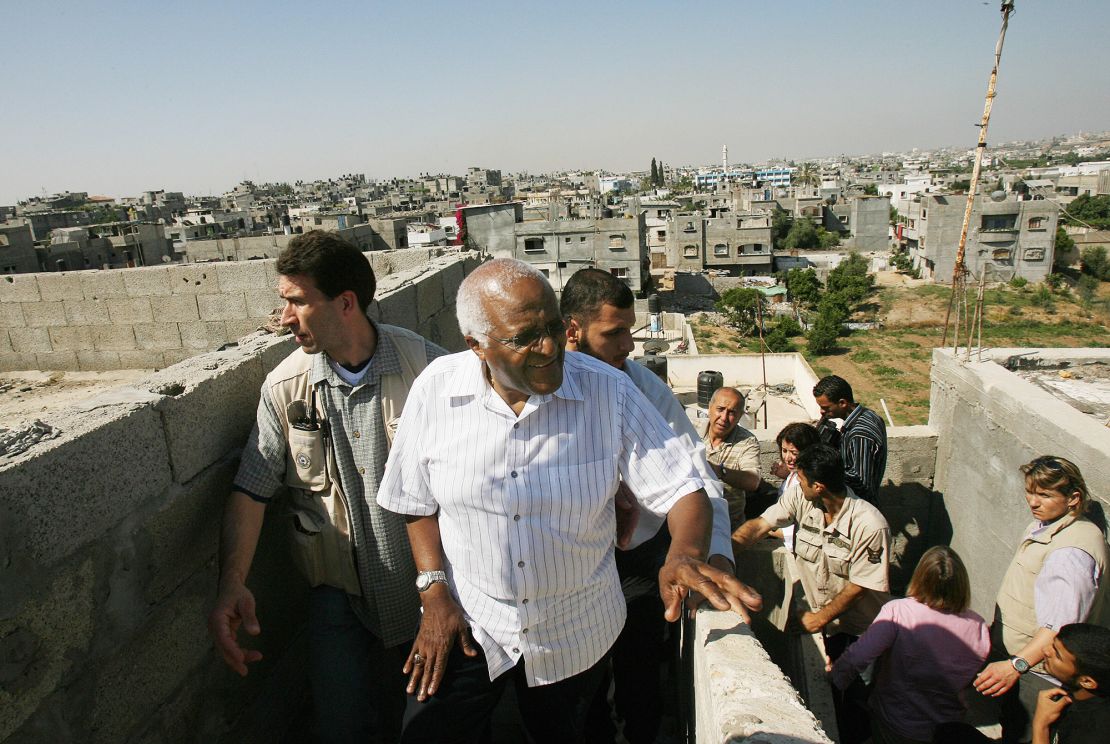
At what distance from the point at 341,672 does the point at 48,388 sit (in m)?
5.71

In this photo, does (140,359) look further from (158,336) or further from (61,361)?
(61,361)

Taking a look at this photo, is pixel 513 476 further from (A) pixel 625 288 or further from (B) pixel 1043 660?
(B) pixel 1043 660

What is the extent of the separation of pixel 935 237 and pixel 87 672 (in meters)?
52.3

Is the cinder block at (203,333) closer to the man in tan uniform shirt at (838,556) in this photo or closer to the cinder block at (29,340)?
the cinder block at (29,340)

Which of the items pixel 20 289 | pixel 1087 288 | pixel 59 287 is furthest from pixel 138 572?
pixel 1087 288

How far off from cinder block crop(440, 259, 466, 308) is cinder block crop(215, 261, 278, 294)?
187 cm

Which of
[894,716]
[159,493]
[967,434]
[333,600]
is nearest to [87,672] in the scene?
[159,493]

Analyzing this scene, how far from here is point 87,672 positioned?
2002 mm

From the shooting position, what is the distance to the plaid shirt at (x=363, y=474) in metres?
2.42

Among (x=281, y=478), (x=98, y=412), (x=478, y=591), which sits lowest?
(x=478, y=591)

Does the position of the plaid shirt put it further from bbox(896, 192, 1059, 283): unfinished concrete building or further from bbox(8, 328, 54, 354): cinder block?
bbox(896, 192, 1059, 283): unfinished concrete building

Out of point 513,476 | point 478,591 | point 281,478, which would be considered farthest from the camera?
point 281,478

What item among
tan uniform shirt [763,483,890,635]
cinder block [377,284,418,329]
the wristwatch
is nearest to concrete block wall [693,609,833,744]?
the wristwatch

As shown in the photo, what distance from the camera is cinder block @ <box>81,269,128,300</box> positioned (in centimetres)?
648
